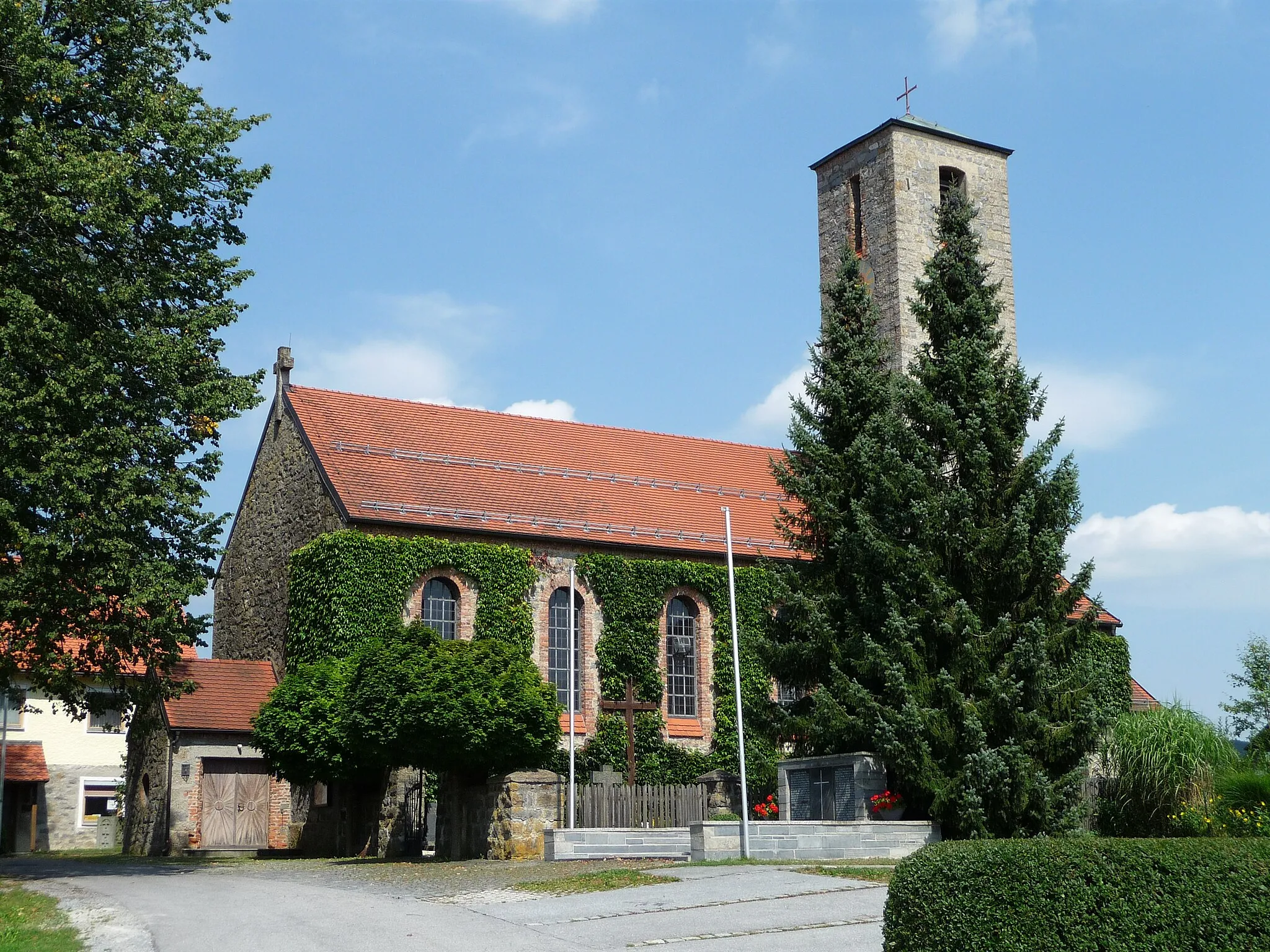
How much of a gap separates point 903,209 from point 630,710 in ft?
51.7

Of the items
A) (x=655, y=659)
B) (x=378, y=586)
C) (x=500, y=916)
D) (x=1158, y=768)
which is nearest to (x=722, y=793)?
(x=655, y=659)

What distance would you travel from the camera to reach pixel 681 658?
3127 centimetres

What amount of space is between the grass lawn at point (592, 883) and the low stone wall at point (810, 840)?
1.88 meters

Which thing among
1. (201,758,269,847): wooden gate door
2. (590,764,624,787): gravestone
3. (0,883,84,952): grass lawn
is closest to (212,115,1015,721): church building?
(201,758,269,847): wooden gate door

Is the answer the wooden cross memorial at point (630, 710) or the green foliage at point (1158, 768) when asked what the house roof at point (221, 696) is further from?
the green foliage at point (1158, 768)

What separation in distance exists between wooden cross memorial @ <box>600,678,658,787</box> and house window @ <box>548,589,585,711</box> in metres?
0.86

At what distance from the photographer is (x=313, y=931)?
41.2 feet

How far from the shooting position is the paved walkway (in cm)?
1166

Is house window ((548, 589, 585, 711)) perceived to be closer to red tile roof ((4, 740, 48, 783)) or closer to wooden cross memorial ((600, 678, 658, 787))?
wooden cross memorial ((600, 678, 658, 787))

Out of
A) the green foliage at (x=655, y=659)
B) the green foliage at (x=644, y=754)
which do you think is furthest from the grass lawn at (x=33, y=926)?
the green foliage at (x=655, y=659)

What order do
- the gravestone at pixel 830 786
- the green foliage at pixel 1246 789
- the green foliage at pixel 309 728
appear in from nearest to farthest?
the green foliage at pixel 1246 789
the gravestone at pixel 830 786
the green foliage at pixel 309 728

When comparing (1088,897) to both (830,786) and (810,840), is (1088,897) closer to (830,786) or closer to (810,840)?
(810,840)

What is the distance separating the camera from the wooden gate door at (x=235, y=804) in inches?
1115

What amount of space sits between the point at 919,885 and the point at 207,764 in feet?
73.0
